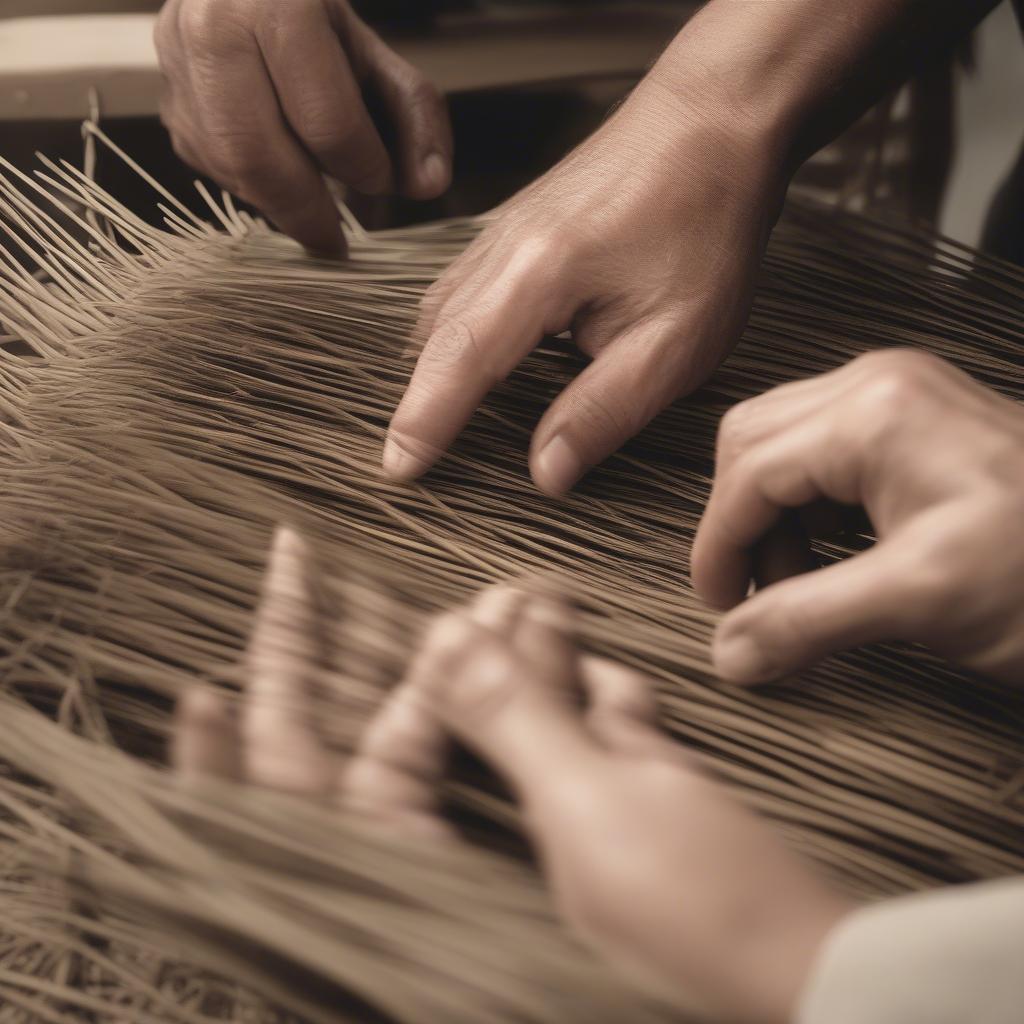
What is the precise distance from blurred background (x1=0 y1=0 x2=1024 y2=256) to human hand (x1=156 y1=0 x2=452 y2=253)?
0.64ft

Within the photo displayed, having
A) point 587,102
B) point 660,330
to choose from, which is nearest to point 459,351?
point 660,330

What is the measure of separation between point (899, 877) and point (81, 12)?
1.05 m

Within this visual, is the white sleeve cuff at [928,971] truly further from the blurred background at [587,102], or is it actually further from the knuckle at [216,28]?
the blurred background at [587,102]

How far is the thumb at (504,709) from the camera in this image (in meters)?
0.32

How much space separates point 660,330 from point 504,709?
31 centimetres

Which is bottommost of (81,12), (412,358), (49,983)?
(49,983)

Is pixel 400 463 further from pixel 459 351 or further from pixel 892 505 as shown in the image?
pixel 892 505

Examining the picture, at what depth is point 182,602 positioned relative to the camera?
1.41ft

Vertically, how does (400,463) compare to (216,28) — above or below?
below

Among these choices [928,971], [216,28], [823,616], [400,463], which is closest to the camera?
[928,971]

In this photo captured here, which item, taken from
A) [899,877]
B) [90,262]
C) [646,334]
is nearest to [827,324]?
[646,334]

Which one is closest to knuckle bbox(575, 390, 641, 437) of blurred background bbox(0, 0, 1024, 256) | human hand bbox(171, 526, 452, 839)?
human hand bbox(171, 526, 452, 839)

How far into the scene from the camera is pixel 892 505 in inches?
15.6

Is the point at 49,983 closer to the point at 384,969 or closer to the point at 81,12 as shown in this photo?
the point at 384,969
